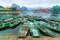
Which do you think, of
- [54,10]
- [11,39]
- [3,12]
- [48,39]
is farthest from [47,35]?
[54,10]

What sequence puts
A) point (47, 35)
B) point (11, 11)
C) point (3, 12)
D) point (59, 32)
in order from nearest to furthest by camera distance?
point (47, 35), point (59, 32), point (3, 12), point (11, 11)

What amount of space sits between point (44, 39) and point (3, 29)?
670 cm

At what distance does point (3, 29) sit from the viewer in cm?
1598

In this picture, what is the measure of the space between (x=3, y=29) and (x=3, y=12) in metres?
29.9

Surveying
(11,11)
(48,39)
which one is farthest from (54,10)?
(48,39)

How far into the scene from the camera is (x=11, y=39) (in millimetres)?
10961

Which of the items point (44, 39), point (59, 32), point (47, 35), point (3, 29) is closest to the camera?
point (44, 39)

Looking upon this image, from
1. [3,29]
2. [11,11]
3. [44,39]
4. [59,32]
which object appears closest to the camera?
[44,39]

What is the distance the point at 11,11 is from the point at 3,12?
3841 millimetres

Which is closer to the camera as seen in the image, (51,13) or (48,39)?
(48,39)

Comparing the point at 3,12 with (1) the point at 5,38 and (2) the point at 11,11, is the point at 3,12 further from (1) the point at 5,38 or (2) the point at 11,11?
(1) the point at 5,38

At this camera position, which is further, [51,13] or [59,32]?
[51,13]

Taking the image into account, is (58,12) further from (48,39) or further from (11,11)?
(48,39)

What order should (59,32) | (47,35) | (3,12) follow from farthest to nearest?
(3,12), (59,32), (47,35)
